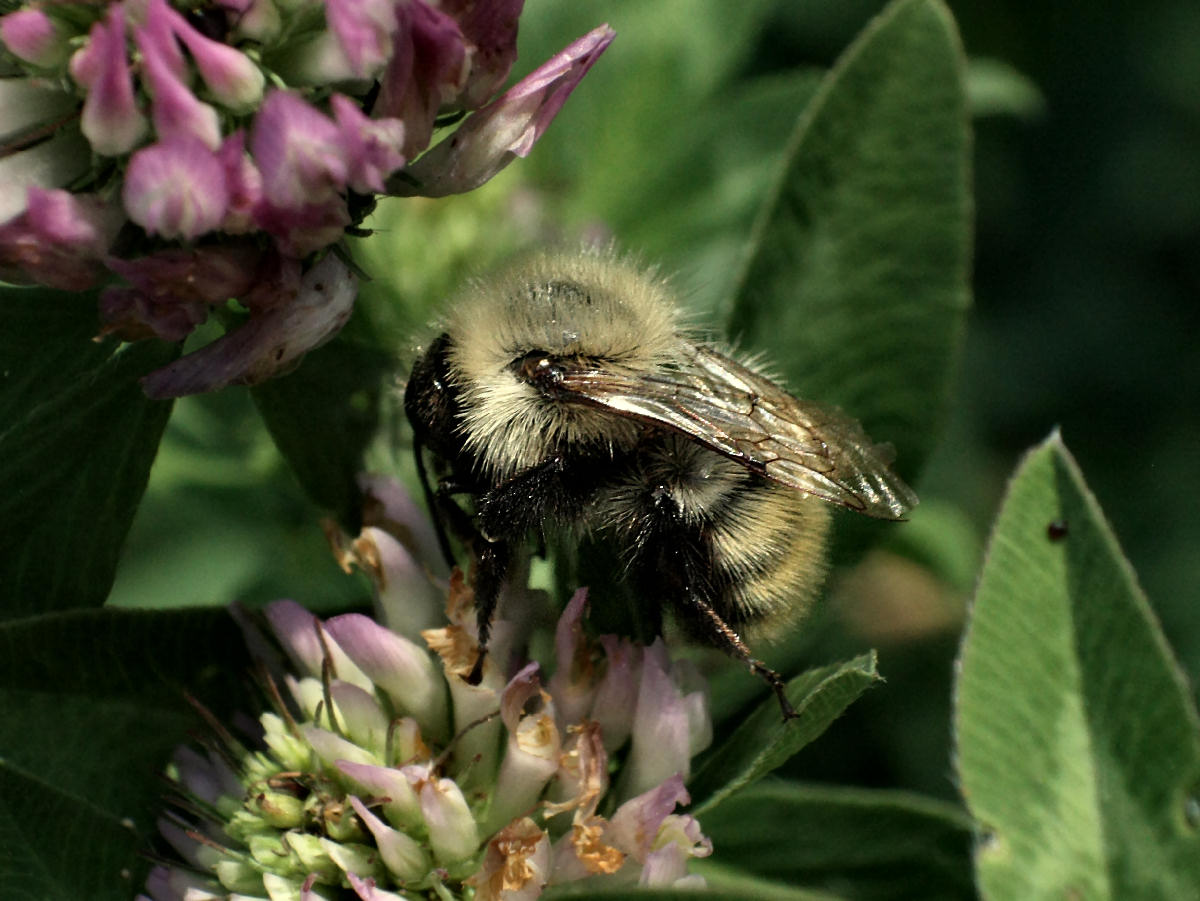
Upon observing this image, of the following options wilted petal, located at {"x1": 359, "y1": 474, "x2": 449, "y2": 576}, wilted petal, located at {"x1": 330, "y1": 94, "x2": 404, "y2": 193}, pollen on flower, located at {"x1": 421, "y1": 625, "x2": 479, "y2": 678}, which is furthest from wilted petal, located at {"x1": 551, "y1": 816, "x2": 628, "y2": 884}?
wilted petal, located at {"x1": 330, "y1": 94, "x2": 404, "y2": 193}

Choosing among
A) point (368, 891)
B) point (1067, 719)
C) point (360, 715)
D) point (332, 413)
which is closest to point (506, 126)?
point (332, 413)

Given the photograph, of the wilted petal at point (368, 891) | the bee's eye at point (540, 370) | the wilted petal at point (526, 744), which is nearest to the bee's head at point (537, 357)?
the bee's eye at point (540, 370)

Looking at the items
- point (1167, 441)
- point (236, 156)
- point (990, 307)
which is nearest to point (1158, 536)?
point (1167, 441)

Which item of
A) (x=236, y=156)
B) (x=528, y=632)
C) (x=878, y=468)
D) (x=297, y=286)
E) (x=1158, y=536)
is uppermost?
(x=236, y=156)

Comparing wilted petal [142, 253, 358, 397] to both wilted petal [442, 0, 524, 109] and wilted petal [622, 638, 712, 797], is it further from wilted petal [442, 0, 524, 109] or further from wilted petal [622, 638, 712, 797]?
wilted petal [622, 638, 712, 797]

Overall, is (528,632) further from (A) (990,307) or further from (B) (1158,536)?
(A) (990,307)
